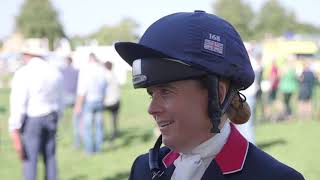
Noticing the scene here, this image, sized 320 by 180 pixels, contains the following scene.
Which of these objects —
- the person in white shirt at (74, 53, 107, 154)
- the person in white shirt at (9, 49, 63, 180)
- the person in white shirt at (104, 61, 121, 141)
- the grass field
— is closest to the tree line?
the grass field

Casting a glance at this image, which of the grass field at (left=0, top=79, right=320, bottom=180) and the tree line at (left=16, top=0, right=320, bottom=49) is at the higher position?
the grass field at (left=0, top=79, right=320, bottom=180)

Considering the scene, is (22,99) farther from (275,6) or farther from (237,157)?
(275,6)

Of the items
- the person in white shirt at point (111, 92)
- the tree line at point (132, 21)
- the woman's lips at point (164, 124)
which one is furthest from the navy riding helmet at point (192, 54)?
the tree line at point (132, 21)

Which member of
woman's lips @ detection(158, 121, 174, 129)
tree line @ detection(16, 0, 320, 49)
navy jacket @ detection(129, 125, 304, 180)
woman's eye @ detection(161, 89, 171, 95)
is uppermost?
woman's eye @ detection(161, 89, 171, 95)

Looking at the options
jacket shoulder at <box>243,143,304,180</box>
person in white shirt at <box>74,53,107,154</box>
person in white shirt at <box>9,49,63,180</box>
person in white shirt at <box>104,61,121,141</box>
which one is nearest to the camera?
jacket shoulder at <box>243,143,304,180</box>

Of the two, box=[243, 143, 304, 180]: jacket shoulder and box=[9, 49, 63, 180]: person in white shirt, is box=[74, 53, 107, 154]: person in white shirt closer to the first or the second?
box=[9, 49, 63, 180]: person in white shirt

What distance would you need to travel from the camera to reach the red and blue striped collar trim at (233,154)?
4.97 ft

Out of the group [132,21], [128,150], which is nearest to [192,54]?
[128,150]

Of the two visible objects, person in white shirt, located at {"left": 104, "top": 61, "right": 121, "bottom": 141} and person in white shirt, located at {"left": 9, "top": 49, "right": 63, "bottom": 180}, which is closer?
person in white shirt, located at {"left": 9, "top": 49, "right": 63, "bottom": 180}

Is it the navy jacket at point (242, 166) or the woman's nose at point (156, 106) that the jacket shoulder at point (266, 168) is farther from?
the woman's nose at point (156, 106)

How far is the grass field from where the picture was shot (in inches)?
309

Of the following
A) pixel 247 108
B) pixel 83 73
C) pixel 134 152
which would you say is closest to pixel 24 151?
pixel 83 73

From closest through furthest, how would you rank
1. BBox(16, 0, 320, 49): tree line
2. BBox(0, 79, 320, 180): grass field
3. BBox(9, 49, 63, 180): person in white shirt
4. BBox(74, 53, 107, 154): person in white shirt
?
1. BBox(9, 49, 63, 180): person in white shirt
2. BBox(0, 79, 320, 180): grass field
3. BBox(74, 53, 107, 154): person in white shirt
4. BBox(16, 0, 320, 49): tree line

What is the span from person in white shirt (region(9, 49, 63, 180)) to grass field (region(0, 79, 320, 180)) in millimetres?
1570
